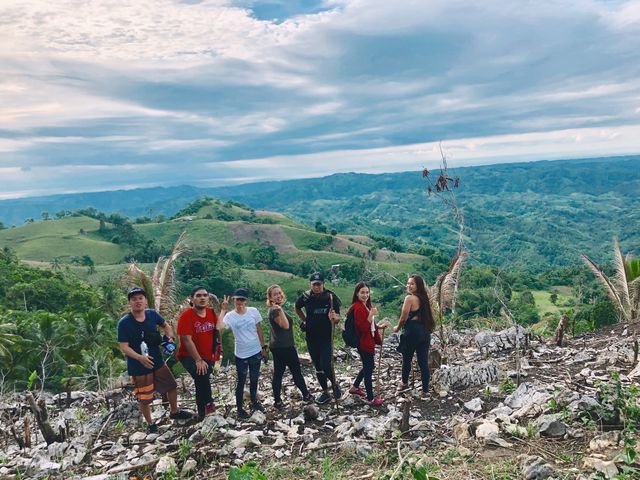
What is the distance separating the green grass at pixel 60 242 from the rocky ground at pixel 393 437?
3285 inches

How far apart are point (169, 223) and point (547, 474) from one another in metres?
115

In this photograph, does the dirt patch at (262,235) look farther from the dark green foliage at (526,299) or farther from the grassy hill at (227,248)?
the dark green foliage at (526,299)

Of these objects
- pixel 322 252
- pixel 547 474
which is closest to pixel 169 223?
pixel 322 252

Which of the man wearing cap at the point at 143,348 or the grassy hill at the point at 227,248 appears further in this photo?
the grassy hill at the point at 227,248

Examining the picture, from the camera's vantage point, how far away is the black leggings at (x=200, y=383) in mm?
5918

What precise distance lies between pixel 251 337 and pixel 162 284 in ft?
15.9

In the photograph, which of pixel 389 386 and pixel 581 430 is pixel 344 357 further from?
pixel 581 430

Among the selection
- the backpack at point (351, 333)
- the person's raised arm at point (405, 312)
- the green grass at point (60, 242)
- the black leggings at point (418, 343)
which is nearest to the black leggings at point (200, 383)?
the backpack at point (351, 333)

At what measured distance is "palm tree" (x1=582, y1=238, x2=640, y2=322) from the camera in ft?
38.6

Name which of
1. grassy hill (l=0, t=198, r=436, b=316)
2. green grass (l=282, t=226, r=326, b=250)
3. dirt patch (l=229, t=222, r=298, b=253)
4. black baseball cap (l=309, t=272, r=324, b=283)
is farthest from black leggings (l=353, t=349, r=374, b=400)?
green grass (l=282, t=226, r=326, b=250)

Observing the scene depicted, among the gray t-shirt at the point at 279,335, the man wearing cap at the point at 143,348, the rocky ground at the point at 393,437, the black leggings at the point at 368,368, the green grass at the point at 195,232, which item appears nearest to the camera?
the rocky ground at the point at 393,437

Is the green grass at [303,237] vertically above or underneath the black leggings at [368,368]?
underneath

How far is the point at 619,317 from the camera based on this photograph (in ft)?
41.4

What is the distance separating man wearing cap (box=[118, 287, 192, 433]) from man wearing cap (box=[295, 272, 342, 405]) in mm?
1661
